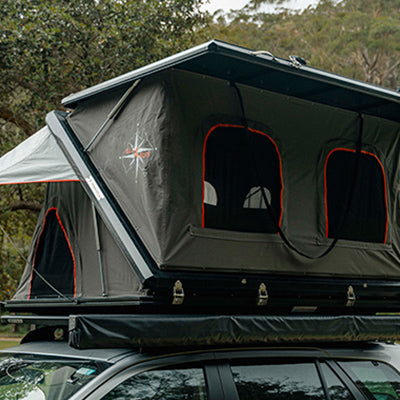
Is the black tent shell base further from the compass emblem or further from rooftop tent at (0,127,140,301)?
the compass emblem

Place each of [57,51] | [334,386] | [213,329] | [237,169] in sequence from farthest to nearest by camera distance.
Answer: [57,51]
[237,169]
[334,386]
[213,329]

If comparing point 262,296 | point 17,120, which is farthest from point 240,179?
point 17,120

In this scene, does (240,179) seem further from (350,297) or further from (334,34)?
(334,34)

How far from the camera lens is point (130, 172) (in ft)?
14.6

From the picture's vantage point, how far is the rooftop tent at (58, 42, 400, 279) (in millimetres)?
4258

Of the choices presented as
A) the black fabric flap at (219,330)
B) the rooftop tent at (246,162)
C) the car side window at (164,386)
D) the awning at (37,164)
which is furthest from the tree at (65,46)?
the car side window at (164,386)

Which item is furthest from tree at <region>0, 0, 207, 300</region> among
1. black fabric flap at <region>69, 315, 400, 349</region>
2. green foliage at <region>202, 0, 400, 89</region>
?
green foliage at <region>202, 0, 400, 89</region>

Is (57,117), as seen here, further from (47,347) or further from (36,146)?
(47,347)

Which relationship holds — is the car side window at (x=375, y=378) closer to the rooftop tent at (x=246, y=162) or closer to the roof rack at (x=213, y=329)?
the roof rack at (x=213, y=329)

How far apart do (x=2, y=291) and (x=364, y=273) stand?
12879mm

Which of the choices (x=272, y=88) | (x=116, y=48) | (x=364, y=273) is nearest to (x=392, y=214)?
(x=364, y=273)

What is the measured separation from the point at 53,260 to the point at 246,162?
1.88 meters

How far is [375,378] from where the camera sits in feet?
14.2

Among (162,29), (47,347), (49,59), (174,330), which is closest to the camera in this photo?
(174,330)
